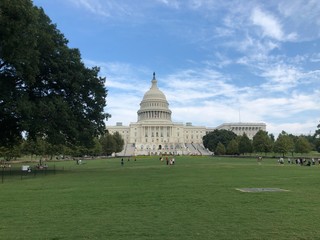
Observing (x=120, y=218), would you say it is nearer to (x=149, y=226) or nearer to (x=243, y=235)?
(x=149, y=226)

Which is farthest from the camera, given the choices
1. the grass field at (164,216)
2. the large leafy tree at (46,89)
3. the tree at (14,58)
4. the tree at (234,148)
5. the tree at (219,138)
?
the tree at (219,138)

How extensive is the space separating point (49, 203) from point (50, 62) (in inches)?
1017

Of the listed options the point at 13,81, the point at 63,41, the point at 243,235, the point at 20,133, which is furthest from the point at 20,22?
the point at 243,235

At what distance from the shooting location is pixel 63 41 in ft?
141

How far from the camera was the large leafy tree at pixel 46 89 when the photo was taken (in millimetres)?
31506

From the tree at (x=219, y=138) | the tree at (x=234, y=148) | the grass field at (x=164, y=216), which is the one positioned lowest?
the grass field at (x=164, y=216)

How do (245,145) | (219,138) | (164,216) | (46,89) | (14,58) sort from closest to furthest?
(164,216) → (14,58) → (46,89) → (245,145) → (219,138)

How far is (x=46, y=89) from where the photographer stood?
41.4 meters

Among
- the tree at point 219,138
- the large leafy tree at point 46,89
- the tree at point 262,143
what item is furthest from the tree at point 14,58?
the tree at point 219,138

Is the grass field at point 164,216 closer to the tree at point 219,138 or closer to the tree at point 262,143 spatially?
the tree at point 262,143

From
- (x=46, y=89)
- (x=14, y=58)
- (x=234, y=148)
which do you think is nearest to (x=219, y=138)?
(x=234, y=148)

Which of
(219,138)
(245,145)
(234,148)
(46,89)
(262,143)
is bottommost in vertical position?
(234,148)

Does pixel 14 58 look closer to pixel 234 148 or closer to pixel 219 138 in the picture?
pixel 234 148

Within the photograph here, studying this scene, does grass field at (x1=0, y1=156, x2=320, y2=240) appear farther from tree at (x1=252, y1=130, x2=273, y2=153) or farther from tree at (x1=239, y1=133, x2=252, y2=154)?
tree at (x1=239, y1=133, x2=252, y2=154)
